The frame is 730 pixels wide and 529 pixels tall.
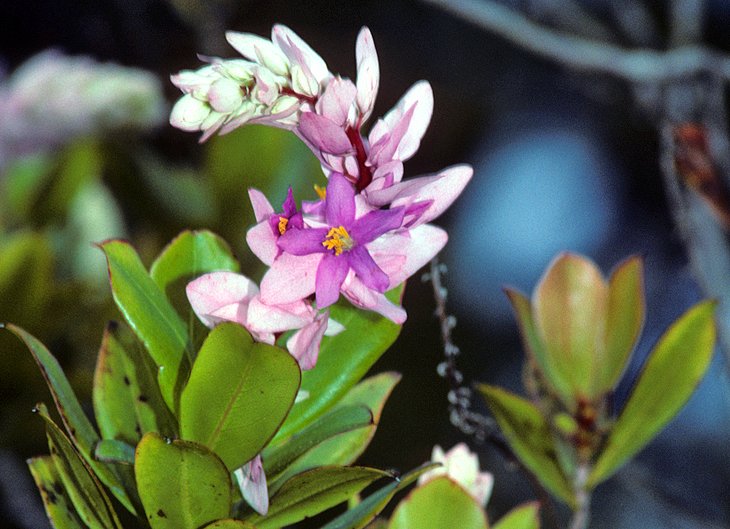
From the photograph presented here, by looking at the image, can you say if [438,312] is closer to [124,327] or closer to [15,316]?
[124,327]

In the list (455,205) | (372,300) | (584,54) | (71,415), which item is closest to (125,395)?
(71,415)

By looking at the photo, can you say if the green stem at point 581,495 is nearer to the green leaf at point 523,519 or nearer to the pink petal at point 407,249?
the green leaf at point 523,519

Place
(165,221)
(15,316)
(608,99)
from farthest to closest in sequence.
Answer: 1. (608,99)
2. (165,221)
3. (15,316)

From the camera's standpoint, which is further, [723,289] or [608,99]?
[608,99]

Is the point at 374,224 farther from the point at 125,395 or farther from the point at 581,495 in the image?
the point at 581,495

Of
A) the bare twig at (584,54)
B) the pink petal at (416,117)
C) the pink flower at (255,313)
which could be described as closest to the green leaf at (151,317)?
the pink flower at (255,313)

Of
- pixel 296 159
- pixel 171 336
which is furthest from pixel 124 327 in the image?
pixel 296 159
